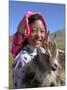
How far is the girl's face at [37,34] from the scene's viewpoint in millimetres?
1948

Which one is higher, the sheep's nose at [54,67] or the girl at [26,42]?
the girl at [26,42]

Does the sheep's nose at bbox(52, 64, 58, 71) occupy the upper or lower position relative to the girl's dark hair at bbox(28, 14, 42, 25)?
lower

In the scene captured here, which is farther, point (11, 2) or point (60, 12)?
point (60, 12)

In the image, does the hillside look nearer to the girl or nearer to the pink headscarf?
the girl

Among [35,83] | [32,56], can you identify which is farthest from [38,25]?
[35,83]

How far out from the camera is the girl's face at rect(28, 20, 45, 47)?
1948mm

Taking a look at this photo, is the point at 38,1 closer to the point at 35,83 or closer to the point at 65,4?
the point at 65,4

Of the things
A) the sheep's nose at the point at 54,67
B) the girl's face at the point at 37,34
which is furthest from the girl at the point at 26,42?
the sheep's nose at the point at 54,67

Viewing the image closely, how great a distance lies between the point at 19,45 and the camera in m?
1.91

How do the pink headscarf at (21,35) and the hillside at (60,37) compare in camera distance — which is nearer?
the pink headscarf at (21,35)

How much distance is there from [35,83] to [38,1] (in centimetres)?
69

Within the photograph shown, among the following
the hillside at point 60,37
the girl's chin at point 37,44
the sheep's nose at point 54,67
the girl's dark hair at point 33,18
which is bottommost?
the sheep's nose at point 54,67

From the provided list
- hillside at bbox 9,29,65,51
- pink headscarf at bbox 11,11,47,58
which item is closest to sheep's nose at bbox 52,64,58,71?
hillside at bbox 9,29,65,51

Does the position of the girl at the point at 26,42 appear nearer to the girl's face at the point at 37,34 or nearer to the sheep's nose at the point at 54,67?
the girl's face at the point at 37,34
